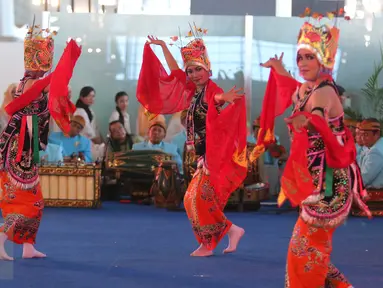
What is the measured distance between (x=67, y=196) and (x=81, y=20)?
279 centimetres

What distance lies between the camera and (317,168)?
14.3ft

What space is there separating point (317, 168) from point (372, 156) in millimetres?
4834

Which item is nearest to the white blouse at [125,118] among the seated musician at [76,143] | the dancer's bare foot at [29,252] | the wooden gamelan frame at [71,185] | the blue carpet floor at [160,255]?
the seated musician at [76,143]

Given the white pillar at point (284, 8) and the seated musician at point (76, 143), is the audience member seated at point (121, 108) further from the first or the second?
the white pillar at point (284, 8)

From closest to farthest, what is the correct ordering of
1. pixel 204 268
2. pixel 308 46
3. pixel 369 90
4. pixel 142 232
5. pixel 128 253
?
pixel 308 46, pixel 204 268, pixel 128 253, pixel 142 232, pixel 369 90

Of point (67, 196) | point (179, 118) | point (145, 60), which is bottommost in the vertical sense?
point (67, 196)

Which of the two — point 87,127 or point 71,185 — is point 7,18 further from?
point 71,185

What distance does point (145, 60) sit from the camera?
21.6 feet

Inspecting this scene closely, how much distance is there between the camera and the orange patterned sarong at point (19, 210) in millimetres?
6000

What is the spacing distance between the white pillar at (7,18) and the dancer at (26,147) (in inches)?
192

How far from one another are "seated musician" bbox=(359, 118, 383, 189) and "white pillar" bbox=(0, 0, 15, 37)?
4565mm

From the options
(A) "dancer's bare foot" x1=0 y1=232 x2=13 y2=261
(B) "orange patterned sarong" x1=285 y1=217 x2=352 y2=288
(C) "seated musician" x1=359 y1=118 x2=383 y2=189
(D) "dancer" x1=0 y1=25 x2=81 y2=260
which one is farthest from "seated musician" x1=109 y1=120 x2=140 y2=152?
(B) "orange patterned sarong" x1=285 y1=217 x2=352 y2=288

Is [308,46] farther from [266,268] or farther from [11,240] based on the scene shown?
→ [11,240]

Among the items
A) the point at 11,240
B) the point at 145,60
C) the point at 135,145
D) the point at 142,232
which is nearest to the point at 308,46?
the point at 145,60
